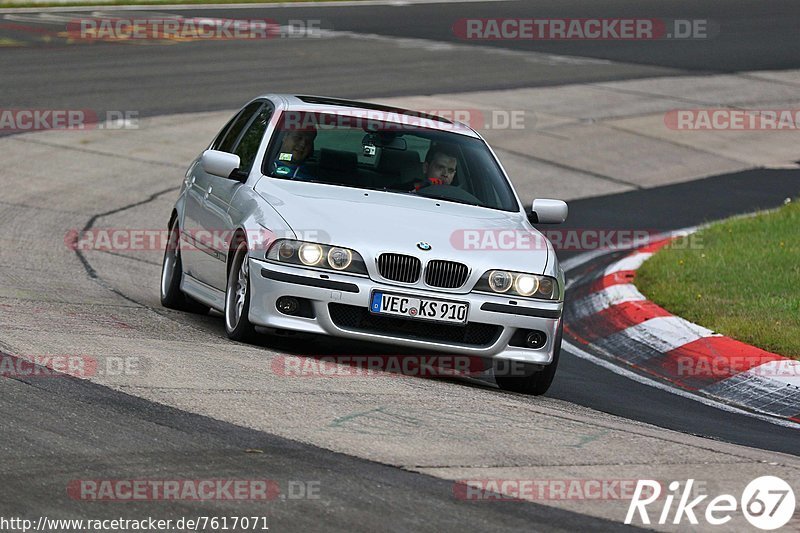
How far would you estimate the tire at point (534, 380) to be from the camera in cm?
840

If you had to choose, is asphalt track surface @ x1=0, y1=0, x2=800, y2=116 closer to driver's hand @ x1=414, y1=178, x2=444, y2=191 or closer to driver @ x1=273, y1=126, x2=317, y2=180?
driver @ x1=273, y1=126, x2=317, y2=180

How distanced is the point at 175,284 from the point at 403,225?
237 centimetres

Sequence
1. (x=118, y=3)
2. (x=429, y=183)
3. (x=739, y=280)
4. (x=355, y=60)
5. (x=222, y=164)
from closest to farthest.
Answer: (x=222, y=164) → (x=429, y=183) → (x=739, y=280) → (x=355, y=60) → (x=118, y=3)

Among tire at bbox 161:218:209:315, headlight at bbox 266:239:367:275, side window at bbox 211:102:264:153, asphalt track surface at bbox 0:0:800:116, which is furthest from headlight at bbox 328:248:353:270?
asphalt track surface at bbox 0:0:800:116

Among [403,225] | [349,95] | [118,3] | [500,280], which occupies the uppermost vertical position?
[403,225]

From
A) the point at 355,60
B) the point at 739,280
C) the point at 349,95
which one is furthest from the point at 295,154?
the point at 355,60

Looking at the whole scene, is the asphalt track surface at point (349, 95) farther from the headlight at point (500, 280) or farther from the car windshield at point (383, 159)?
the car windshield at point (383, 159)

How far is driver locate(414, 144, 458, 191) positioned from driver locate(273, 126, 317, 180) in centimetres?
71

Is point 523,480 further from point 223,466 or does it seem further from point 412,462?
point 223,466

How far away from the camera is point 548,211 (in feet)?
30.7

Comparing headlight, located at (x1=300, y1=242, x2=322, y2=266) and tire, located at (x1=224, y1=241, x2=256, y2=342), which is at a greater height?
headlight, located at (x1=300, y1=242, x2=322, y2=266)

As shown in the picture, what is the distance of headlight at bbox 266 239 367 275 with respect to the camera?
26.2ft

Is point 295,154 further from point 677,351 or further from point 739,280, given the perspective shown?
point 739,280

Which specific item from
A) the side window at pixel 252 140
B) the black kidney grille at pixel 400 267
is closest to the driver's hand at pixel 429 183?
the side window at pixel 252 140
